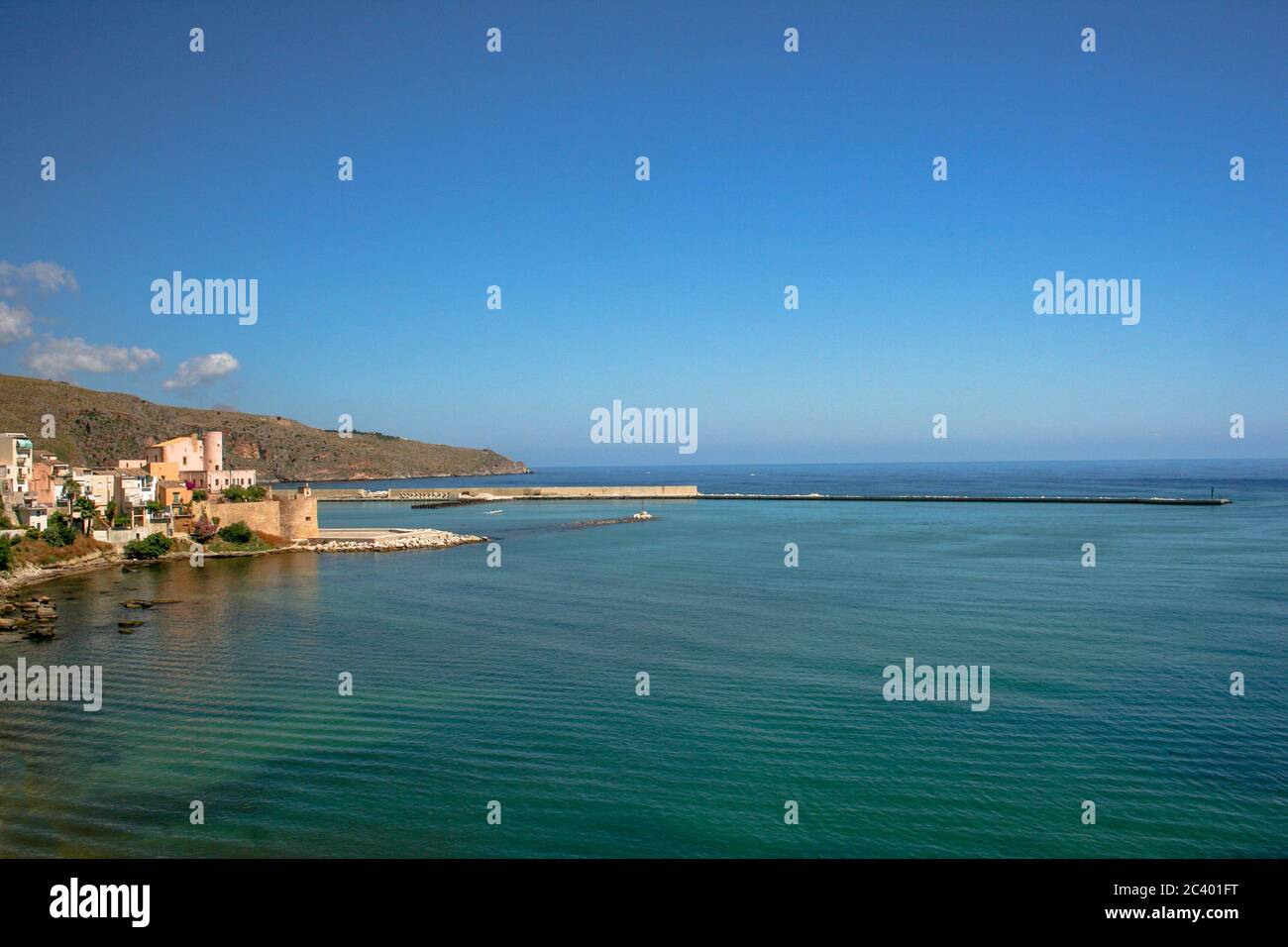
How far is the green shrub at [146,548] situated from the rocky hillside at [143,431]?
170 feet

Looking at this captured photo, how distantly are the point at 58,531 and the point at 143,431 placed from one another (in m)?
80.4

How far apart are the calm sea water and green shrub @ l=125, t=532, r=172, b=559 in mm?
9660

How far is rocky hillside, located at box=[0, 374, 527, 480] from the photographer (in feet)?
334

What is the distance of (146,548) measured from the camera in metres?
52.2

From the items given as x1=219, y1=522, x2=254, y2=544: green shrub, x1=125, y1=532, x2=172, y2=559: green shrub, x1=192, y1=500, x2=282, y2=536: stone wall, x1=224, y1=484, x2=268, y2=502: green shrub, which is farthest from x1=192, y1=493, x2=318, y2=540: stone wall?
x1=125, y1=532, x2=172, y2=559: green shrub

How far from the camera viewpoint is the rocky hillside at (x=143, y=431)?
102m

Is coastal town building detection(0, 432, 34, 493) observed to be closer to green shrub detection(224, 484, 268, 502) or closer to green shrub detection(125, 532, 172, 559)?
green shrub detection(125, 532, 172, 559)

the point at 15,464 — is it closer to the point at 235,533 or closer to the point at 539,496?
the point at 235,533

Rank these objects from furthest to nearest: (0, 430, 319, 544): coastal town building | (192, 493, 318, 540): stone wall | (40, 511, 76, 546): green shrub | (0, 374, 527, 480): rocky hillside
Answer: (0, 374, 527, 480): rocky hillside < (192, 493, 318, 540): stone wall < (0, 430, 319, 544): coastal town building < (40, 511, 76, 546): green shrub

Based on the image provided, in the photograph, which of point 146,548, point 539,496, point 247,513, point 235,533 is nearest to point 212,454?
point 247,513

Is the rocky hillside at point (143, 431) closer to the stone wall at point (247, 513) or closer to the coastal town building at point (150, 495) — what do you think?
the coastal town building at point (150, 495)
